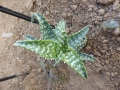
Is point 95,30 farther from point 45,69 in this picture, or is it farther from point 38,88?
point 38,88

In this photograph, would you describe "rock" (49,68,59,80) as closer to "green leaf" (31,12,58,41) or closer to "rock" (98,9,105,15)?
"green leaf" (31,12,58,41)

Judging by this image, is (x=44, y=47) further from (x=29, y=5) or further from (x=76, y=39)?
(x=29, y=5)

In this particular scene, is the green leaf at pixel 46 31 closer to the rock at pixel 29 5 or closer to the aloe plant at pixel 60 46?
the aloe plant at pixel 60 46

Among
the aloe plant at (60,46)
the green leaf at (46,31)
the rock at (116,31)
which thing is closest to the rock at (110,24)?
the rock at (116,31)

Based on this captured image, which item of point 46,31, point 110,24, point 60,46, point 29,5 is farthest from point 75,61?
point 29,5

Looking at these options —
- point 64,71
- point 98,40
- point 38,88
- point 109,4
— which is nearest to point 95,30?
point 98,40

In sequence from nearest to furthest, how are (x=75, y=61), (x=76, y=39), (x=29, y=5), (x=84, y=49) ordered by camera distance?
(x=75, y=61), (x=76, y=39), (x=84, y=49), (x=29, y=5)

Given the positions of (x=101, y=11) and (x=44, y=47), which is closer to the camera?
(x=44, y=47)

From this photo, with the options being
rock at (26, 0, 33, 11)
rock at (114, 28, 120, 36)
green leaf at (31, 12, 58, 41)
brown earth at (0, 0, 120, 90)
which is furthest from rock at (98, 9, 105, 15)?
rock at (26, 0, 33, 11)

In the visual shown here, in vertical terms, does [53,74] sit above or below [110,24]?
below
